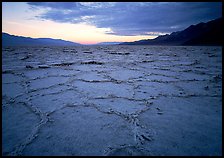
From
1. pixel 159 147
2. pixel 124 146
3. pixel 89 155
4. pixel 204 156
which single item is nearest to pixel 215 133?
pixel 204 156

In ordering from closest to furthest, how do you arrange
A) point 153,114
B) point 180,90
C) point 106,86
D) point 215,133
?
point 215,133
point 153,114
point 180,90
point 106,86

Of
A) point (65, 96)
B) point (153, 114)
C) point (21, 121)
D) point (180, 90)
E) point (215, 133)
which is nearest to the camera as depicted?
point (215, 133)

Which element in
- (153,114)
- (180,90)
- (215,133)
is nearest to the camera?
(215,133)

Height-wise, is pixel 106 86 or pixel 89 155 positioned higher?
pixel 106 86

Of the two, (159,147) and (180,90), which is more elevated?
(180,90)

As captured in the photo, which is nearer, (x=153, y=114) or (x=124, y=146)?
(x=124, y=146)

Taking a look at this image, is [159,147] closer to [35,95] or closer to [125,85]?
[125,85]

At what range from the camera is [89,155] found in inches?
37.6

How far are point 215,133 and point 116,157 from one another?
766 mm

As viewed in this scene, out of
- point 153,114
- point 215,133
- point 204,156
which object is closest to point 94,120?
point 153,114

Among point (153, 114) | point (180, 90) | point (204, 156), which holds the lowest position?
point (204, 156)

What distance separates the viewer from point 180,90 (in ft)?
6.81

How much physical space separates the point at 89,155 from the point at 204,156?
70 centimetres

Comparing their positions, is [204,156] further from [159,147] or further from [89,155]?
[89,155]
